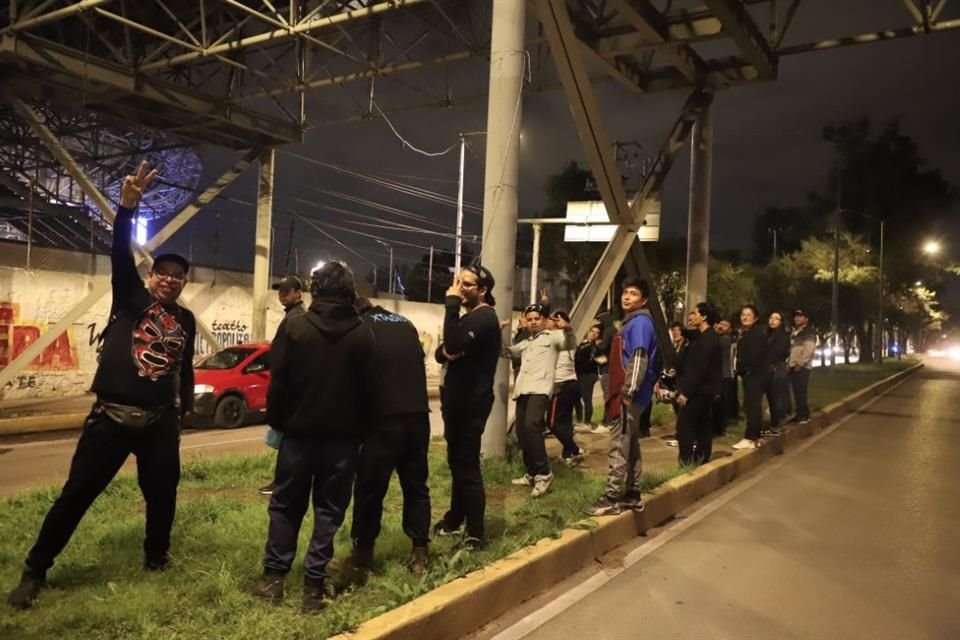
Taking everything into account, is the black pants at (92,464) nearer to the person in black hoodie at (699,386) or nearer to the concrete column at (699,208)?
the person in black hoodie at (699,386)

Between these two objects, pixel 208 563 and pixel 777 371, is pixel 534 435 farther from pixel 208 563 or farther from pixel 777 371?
pixel 777 371

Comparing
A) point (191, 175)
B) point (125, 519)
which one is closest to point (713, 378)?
point (125, 519)

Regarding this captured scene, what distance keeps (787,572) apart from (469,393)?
2573 mm

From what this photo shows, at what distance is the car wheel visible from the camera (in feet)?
37.4

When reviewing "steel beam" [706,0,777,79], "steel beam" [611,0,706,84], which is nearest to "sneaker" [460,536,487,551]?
"steel beam" [611,0,706,84]

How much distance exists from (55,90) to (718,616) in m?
15.9

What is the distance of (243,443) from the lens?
10086 millimetres

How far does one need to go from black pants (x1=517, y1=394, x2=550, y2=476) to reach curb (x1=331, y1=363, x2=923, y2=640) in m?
0.90

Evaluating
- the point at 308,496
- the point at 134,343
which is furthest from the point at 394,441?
the point at 134,343

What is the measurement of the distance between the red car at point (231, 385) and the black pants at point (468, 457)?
24.3ft

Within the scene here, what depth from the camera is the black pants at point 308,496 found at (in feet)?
11.6

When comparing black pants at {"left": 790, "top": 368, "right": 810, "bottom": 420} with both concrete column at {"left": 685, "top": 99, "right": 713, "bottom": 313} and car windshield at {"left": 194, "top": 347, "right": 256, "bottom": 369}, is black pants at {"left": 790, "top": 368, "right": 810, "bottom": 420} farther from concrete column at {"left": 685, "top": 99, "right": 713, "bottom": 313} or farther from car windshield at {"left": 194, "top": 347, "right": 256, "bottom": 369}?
car windshield at {"left": 194, "top": 347, "right": 256, "bottom": 369}

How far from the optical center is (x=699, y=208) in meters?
12.1

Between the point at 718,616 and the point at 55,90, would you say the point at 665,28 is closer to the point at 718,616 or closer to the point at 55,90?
the point at 718,616
